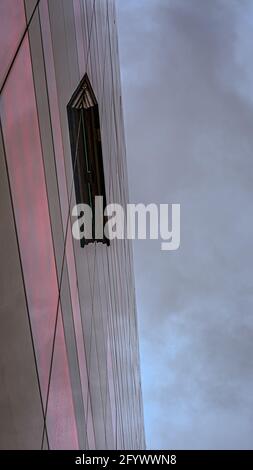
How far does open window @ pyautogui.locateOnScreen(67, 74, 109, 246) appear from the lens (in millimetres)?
16953

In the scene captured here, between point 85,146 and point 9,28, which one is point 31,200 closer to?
point 9,28

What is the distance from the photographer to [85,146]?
63.1 feet

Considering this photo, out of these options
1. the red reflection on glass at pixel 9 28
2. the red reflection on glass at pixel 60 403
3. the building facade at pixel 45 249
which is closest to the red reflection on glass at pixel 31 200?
the building facade at pixel 45 249

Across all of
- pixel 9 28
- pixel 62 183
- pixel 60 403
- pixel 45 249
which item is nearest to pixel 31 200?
pixel 45 249

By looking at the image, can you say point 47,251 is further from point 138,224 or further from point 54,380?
point 138,224

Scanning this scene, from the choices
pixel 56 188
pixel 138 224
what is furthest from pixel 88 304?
pixel 138 224

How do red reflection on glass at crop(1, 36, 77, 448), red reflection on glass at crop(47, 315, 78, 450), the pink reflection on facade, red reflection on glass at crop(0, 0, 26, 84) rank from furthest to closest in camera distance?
the pink reflection on facade < red reflection on glass at crop(47, 315, 78, 450) < red reflection on glass at crop(1, 36, 77, 448) < red reflection on glass at crop(0, 0, 26, 84)

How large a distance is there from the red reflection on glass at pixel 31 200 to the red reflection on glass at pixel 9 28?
0.25 meters

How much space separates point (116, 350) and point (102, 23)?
15.9 meters

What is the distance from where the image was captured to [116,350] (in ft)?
94.9

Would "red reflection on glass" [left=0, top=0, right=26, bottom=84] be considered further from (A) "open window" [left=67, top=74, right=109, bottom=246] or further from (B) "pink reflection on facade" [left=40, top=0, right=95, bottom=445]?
(A) "open window" [left=67, top=74, right=109, bottom=246]

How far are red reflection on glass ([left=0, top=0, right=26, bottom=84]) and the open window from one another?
603cm

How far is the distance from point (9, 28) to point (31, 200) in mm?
2734

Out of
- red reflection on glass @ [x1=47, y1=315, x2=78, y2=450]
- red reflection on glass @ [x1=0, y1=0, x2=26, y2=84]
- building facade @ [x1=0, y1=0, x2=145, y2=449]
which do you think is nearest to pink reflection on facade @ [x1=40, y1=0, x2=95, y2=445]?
building facade @ [x1=0, y1=0, x2=145, y2=449]
